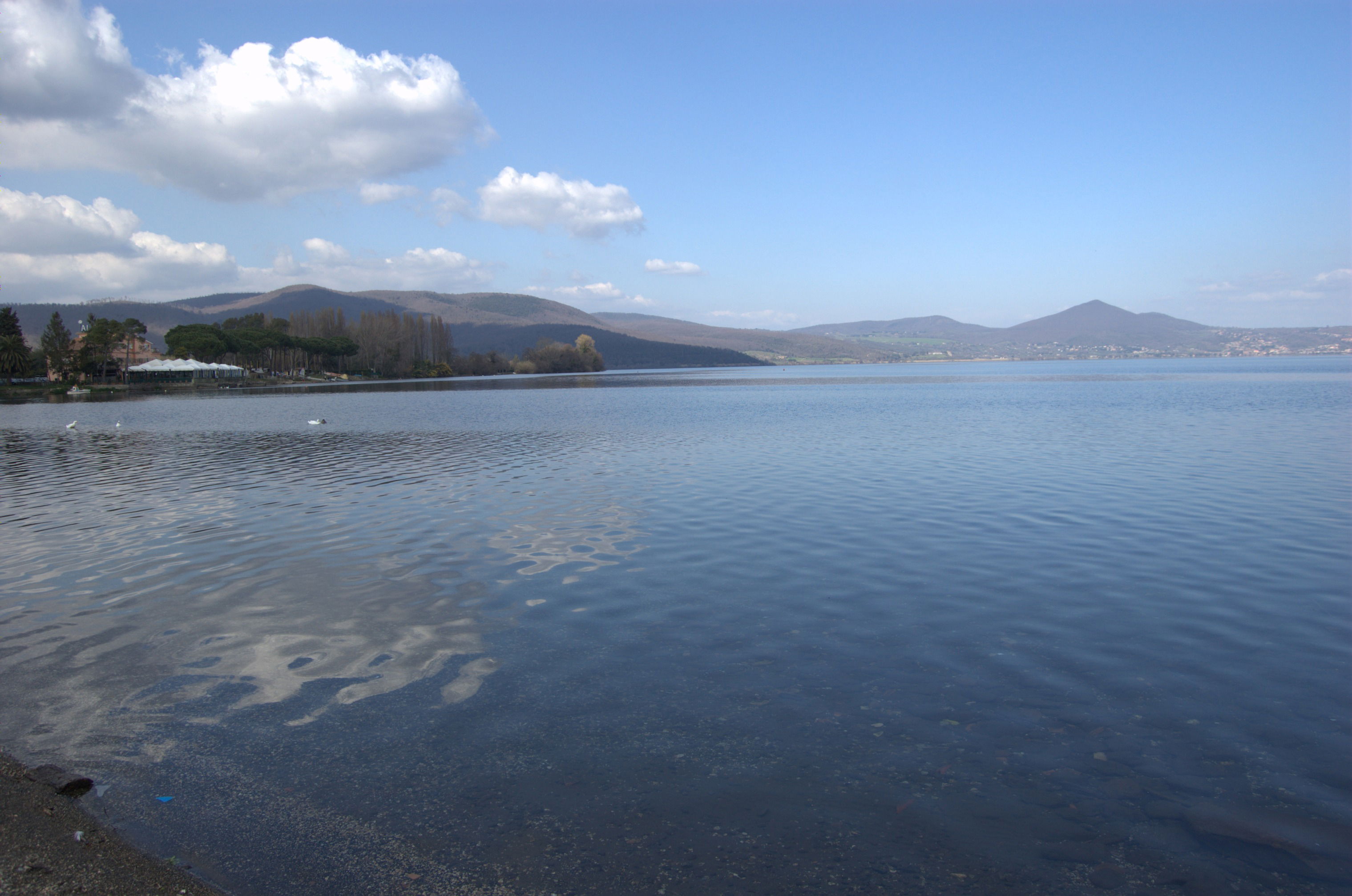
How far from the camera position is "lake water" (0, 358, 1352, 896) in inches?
215

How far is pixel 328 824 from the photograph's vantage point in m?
5.76

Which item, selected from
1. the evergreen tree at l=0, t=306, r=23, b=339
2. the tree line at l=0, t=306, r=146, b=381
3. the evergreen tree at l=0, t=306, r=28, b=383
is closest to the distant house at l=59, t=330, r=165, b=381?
the tree line at l=0, t=306, r=146, b=381

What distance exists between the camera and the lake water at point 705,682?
5.45 m

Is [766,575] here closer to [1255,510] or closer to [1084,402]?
[1255,510]

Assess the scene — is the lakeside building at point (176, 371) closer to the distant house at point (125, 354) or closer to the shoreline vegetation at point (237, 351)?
the shoreline vegetation at point (237, 351)

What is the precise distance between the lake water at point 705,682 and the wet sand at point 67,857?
0.25 meters

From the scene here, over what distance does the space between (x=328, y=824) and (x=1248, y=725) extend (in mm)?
7743

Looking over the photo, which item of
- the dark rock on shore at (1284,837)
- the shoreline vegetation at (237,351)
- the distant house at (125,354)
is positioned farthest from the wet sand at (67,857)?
the distant house at (125,354)

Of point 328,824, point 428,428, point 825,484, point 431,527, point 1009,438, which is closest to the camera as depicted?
point 328,824

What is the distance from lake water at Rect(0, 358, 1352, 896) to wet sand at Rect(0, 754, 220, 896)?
0.82ft

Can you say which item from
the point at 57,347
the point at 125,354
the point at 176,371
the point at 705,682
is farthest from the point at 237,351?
the point at 705,682

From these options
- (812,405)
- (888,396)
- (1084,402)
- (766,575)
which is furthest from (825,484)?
(888,396)

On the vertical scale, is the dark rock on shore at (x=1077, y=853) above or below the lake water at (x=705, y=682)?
below

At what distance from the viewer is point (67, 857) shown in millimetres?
5102
